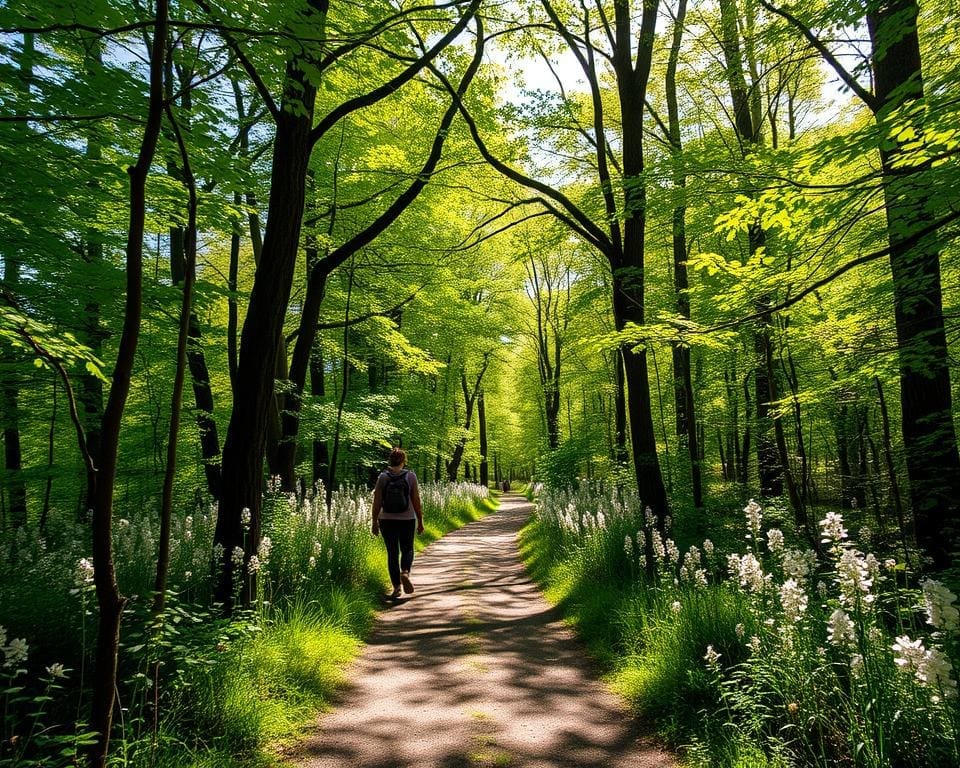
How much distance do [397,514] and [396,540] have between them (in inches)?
15.7

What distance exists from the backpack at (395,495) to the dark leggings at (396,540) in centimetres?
17

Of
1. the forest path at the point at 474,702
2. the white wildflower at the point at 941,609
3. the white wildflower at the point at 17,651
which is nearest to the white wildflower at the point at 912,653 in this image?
the white wildflower at the point at 941,609

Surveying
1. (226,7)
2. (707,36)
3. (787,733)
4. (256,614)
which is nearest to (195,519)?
(256,614)

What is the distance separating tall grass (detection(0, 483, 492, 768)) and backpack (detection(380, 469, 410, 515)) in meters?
0.74

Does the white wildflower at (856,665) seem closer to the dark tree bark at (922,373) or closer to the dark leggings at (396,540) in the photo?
the dark tree bark at (922,373)

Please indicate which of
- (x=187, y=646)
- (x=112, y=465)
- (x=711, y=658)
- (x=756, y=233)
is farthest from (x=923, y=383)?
(x=187, y=646)

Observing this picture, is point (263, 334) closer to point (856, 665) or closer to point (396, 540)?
point (396, 540)

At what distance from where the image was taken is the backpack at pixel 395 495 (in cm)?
707

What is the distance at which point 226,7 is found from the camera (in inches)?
150

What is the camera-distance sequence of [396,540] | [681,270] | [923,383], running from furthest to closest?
[681,270]
[396,540]
[923,383]

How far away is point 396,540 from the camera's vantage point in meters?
7.16

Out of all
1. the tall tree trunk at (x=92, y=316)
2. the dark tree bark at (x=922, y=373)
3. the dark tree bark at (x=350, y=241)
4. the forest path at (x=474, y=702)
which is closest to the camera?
the forest path at (x=474, y=702)

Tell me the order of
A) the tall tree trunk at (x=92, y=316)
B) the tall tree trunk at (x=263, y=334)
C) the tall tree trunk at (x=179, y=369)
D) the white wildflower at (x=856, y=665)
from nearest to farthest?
1. the tall tree trunk at (x=179, y=369)
2. the white wildflower at (x=856, y=665)
3. the tall tree trunk at (x=92, y=316)
4. the tall tree trunk at (x=263, y=334)

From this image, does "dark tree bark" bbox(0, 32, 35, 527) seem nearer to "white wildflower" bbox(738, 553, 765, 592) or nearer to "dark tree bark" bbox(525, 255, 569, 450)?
"white wildflower" bbox(738, 553, 765, 592)
